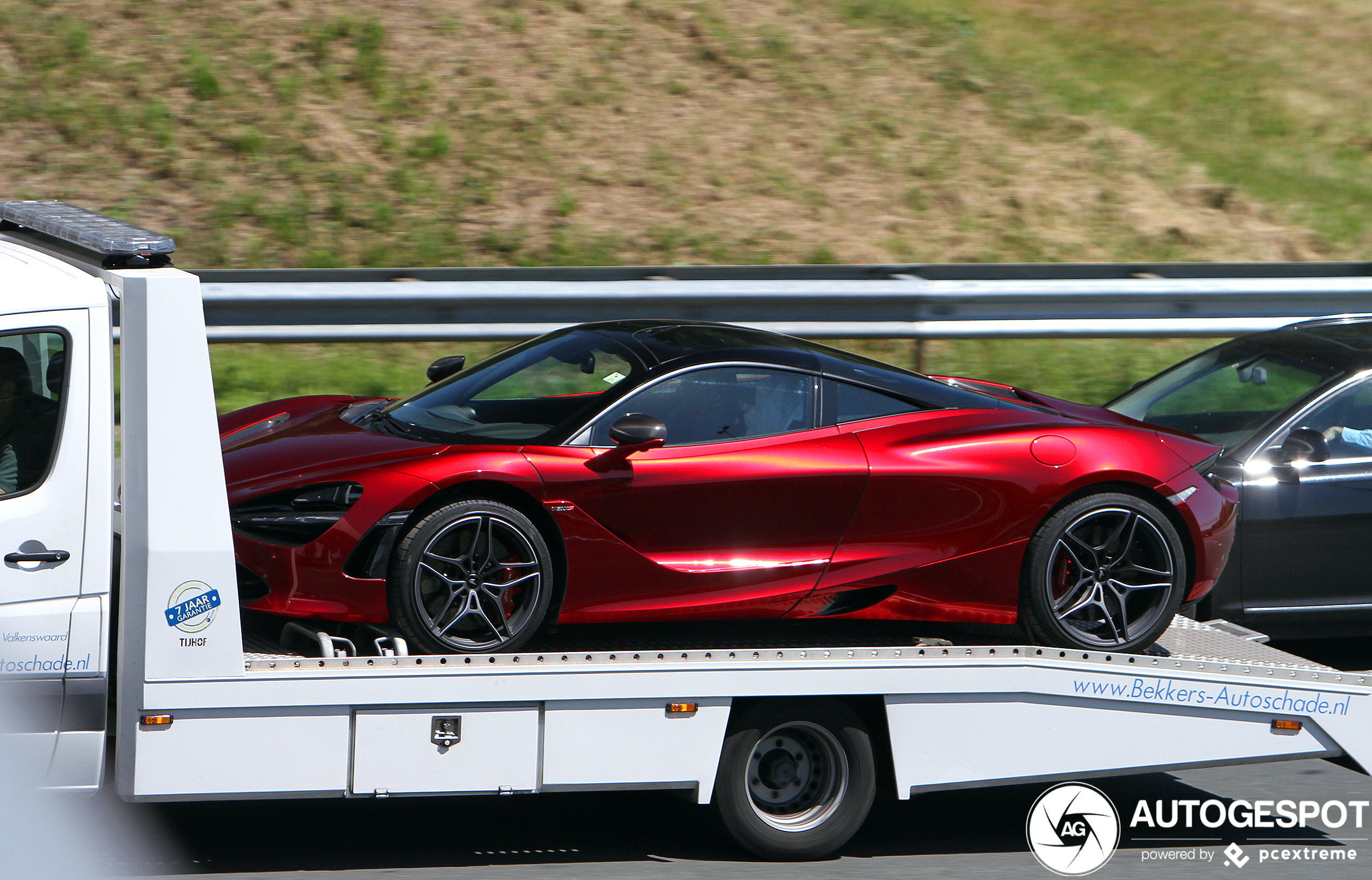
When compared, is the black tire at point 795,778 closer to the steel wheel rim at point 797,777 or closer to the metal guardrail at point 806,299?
the steel wheel rim at point 797,777

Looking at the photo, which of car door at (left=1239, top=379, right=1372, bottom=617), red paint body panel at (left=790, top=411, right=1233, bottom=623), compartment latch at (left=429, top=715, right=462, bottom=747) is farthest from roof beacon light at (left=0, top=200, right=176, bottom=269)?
car door at (left=1239, top=379, right=1372, bottom=617)

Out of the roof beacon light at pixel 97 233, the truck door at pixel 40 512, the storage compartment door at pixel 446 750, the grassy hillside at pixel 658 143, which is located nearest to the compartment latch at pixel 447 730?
the storage compartment door at pixel 446 750

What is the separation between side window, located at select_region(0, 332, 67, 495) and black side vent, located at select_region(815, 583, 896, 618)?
2714 millimetres

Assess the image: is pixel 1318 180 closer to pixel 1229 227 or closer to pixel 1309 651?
pixel 1229 227

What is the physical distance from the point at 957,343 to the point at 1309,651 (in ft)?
13.0

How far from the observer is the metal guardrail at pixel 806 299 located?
8.35 m

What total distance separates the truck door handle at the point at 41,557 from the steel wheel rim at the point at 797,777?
7.56 feet

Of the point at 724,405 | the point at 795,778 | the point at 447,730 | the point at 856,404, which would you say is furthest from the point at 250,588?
the point at 856,404

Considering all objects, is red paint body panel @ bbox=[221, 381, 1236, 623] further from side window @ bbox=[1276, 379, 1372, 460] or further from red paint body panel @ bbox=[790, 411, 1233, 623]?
side window @ bbox=[1276, 379, 1372, 460]

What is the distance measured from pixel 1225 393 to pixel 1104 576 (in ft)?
7.16

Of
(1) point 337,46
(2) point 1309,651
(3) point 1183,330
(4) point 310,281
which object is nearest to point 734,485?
(2) point 1309,651

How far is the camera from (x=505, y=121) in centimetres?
1172

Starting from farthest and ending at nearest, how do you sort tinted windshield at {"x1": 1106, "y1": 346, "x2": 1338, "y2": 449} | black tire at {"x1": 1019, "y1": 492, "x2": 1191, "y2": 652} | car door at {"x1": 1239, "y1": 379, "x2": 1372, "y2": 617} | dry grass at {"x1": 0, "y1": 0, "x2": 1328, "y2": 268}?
dry grass at {"x1": 0, "y1": 0, "x2": 1328, "y2": 268} → tinted windshield at {"x1": 1106, "y1": 346, "x2": 1338, "y2": 449} → car door at {"x1": 1239, "y1": 379, "x2": 1372, "y2": 617} → black tire at {"x1": 1019, "y1": 492, "x2": 1191, "y2": 652}

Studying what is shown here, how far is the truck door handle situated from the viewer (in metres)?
4.08
